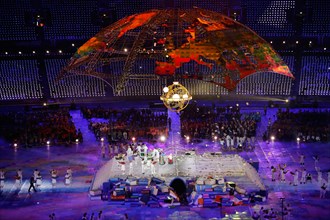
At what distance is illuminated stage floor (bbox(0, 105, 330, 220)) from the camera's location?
22109mm

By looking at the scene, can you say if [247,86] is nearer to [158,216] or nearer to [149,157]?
[149,157]

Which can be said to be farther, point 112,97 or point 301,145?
point 112,97

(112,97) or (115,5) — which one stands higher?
(115,5)

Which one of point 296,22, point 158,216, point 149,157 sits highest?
point 296,22

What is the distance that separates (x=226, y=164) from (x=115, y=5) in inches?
727

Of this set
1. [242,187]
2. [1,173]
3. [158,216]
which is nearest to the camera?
[158,216]

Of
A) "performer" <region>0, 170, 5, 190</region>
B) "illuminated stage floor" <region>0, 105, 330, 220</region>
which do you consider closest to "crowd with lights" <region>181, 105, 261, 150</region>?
"illuminated stage floor" <region>0, 105, 330, 220</region>

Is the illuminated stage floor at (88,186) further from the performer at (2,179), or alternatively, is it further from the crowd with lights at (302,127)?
the crowd with lights at (302,127)

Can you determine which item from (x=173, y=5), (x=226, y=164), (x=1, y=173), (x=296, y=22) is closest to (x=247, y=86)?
(x=296, y=22)

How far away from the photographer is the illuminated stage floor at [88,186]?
22109 millimetres

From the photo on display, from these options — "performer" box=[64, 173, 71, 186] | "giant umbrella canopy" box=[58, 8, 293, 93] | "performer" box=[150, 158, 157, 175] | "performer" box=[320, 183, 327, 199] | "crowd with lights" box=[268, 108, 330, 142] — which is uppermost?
"giant umbrella canopy" box=[58, 8, 293, 93]

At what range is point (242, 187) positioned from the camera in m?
23.6

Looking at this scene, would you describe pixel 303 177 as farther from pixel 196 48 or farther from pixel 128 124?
pixel 128 124

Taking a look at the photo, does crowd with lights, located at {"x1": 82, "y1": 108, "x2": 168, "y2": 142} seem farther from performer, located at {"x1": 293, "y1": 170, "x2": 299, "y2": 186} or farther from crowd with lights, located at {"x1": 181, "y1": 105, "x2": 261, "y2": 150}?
performer, located at {"x1": 293, "y1": 170, "x2": 299, "y2": 186}
